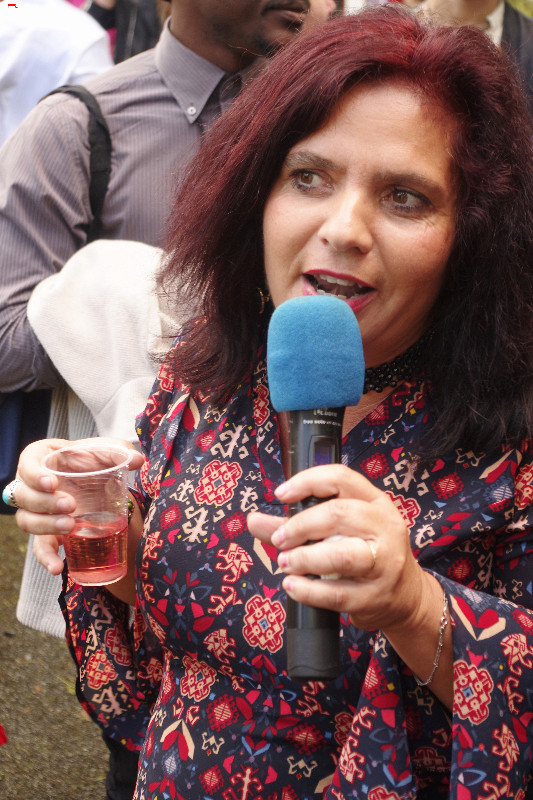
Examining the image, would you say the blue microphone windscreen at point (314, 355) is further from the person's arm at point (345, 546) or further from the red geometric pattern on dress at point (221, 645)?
the red geometric pattern on dress at point (221, 645)

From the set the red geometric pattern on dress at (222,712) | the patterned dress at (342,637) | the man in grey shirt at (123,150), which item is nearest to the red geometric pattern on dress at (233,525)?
the patterned dress at (342,637)

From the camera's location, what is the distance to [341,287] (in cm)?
160

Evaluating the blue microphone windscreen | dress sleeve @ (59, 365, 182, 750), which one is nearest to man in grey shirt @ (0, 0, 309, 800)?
dress sleeve @ (59, 365, 182, 750)

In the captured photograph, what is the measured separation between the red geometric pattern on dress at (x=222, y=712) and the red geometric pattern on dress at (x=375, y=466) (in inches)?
19.7

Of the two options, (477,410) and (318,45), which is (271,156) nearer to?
(318,45)

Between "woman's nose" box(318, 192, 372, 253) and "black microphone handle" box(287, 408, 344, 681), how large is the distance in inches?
17.0

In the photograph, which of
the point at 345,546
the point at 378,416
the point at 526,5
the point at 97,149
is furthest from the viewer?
the point at 526,5

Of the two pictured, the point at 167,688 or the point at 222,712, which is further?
the point at 167,688

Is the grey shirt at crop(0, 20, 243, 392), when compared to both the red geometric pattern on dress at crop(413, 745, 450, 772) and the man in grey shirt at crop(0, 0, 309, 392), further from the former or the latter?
the red geometric pattern on dress at crop(413, 745, 450, 772)

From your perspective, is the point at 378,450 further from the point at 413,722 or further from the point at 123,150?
the point at 123,150

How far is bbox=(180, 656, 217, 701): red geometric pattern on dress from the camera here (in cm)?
175

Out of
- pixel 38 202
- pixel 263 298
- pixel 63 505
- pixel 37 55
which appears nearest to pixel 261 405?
pixel 263 298

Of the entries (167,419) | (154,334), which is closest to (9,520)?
(154,334)

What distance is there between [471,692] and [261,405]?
708 mm
